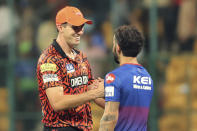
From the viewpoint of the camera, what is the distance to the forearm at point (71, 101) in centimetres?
610

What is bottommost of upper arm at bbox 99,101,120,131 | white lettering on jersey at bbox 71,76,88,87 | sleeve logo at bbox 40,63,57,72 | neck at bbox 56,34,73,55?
upper arm at bbox 99,101,120,131

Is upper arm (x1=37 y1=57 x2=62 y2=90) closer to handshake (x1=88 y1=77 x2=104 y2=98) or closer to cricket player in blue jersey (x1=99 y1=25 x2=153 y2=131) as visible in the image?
handshake (x1=88 y1=77 x2=104 y2=98)

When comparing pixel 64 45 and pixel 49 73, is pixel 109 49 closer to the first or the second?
pixel 64 45

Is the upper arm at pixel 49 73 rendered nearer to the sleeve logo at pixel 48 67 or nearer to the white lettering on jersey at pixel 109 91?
the sleeve logo at pixel 48 67

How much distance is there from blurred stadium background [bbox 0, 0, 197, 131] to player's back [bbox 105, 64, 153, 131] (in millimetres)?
5653

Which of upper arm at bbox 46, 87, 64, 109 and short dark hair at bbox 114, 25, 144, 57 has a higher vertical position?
short dark hair at bbox 114, 25, 144, 57

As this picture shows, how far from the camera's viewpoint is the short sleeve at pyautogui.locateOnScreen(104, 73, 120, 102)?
5.44 meters

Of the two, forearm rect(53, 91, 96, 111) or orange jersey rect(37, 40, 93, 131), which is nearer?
forearm rect(53, 91, 96, 111)

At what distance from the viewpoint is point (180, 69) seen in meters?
11.3

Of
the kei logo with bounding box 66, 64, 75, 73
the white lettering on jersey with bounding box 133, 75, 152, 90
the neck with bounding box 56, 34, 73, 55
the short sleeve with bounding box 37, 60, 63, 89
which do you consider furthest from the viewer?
the neck with bounding box 56, 34, 73, 55

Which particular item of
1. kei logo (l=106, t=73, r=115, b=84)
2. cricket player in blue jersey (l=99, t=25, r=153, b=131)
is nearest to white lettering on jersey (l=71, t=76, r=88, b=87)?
cricket player in blue jersey (l=99, t=25, r=153, b=131)

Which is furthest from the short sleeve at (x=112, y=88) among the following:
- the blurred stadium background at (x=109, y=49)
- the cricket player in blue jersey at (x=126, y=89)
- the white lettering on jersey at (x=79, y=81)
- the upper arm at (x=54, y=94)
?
the blurred stadium background at (x=109, y=49)

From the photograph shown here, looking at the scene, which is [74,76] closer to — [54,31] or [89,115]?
[89,115]

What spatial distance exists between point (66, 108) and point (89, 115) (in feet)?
1.71
